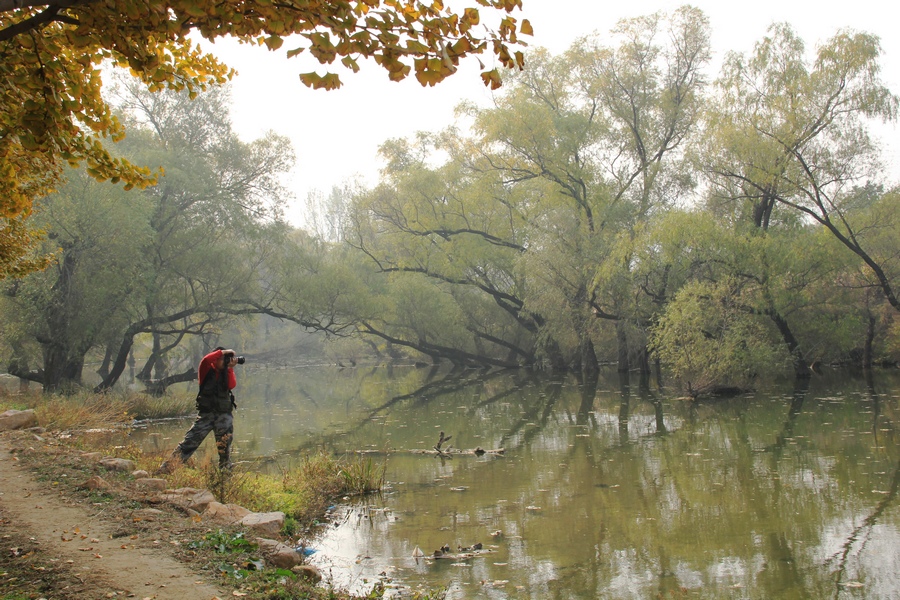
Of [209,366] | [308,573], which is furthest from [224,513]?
[209,366]

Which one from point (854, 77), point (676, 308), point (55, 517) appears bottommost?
point (55, 517)

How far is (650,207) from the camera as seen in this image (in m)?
28.4

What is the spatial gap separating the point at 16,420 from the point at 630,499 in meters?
10.0

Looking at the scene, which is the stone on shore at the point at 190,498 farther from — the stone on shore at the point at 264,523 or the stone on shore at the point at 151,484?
the stone on shore at the point at 264,523

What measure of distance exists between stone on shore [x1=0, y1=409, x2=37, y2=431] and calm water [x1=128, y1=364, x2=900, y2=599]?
9.53 feet

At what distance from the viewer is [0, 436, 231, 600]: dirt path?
14.0 feet

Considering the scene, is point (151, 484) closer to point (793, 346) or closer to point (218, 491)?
point (218, 491)

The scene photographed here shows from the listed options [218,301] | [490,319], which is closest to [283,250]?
[218,301]

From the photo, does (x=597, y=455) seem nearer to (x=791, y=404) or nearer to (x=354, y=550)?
(x=354, y=550)

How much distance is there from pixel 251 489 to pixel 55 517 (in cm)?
276

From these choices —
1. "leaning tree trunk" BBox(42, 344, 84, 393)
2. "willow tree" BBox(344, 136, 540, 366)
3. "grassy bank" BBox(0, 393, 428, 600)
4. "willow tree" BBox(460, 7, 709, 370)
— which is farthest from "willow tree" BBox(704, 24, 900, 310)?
"leaning tree trunk" BBox(42, 344, 84, 393)

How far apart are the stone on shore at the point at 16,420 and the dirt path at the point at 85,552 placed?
5440mm

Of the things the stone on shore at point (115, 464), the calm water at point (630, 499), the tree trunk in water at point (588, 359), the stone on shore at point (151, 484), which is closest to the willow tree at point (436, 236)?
the tree trunk in water at point (588, 359)

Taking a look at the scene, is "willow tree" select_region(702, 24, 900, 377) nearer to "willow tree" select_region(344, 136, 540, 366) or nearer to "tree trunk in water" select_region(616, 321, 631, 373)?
"tree trunk in water" select_region(616, 321, 631, 373)
